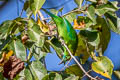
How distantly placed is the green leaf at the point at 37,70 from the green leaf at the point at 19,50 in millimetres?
40

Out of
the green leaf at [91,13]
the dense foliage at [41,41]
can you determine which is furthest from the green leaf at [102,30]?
the green leaf at [91,13]

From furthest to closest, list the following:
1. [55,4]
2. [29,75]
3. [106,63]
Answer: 1. [55,4]
2. [106,63]
3. [29,75]

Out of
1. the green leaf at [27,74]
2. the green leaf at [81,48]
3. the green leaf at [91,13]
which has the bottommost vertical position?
the green leaf at [27,74]

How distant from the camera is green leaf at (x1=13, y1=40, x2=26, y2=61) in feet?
2.46

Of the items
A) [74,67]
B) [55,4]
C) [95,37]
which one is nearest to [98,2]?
[95,37]

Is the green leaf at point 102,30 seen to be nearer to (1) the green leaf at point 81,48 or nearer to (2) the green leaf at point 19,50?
(1) the green leaf at point 81,48

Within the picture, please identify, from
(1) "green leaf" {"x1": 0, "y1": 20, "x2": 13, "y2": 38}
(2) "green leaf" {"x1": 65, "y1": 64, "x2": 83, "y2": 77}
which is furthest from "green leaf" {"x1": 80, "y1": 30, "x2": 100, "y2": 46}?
(1) "green leaf" {"x1": 0, "y1": 20, "x2": 13, "y2": 38}

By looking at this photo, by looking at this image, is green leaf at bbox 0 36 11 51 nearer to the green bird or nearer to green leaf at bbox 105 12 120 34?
the green bird

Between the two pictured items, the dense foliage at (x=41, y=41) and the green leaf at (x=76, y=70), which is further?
the green leaf at (x=76, y=70)

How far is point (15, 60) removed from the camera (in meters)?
0.75

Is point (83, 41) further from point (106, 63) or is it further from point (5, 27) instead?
point (5, 27)

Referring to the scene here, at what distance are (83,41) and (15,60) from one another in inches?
10.8

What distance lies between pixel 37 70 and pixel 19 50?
0.28 feet

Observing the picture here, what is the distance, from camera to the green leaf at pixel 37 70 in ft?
2.46
